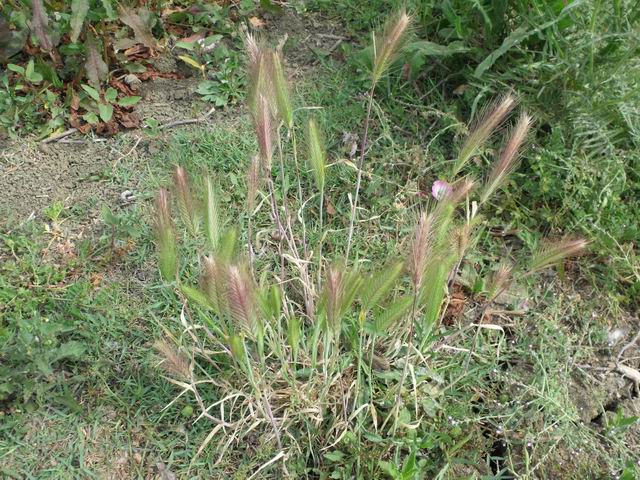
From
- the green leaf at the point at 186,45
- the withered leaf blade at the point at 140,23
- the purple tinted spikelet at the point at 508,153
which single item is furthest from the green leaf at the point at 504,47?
the withered leaf blade at the point at 140,23

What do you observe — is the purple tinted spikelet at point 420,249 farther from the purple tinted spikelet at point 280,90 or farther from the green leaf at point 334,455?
the green leaf at point 334,455

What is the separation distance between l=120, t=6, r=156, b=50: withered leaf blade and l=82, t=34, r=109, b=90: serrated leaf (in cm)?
14

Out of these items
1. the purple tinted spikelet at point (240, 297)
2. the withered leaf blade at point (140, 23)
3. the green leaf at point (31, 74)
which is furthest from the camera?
the withered leaf blade at point (140, 23)

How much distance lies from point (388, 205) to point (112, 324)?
917mm

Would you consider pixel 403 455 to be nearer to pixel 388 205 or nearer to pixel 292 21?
pixel 388 205

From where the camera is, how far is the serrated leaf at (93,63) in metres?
2.36

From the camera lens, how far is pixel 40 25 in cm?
227

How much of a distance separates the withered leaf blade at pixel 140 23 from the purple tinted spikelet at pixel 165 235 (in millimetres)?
1264

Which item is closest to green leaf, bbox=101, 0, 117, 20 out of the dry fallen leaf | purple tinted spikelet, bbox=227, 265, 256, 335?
the dry fallen leaf

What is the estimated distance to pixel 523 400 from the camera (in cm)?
182

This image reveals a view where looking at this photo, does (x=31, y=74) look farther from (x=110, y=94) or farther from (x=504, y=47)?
(x=504, y=47)

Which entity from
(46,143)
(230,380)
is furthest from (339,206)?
(46,143)

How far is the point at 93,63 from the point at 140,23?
0.23m

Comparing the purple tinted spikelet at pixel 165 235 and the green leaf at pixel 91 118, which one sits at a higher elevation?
the purple tinted spikelet at pixel 165 235
